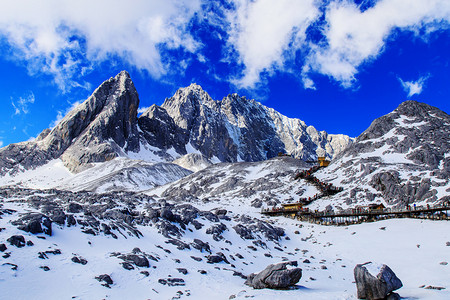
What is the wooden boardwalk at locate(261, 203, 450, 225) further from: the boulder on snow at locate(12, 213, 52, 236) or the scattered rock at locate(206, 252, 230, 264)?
the boulder on snow at locate(12, 213, 52, 236)

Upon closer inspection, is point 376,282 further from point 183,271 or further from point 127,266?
point 127,266

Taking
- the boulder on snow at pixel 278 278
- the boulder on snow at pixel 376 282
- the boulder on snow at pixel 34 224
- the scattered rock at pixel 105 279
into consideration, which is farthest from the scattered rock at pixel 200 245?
the boulder on snow at pixel 376 282

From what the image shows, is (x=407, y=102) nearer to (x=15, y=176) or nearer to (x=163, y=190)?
(x=163, y=190)

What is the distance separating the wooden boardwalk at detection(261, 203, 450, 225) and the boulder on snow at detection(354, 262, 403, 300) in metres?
31.8

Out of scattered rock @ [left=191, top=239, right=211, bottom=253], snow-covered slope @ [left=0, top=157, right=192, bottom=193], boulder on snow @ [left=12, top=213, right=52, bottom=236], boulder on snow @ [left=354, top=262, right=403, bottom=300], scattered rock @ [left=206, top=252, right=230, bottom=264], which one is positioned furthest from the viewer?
snow-covered slope @ [left=0, top=157, right=192, bottom=193]

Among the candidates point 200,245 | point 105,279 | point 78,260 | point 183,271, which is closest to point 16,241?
point 78,260

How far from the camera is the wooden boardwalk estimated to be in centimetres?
4353

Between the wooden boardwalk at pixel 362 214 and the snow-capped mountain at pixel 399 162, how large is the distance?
8.31 metres

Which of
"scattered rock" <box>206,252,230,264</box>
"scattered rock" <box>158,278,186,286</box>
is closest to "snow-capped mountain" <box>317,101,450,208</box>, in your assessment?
"scattered rock" <box>206,252,230,264</box>

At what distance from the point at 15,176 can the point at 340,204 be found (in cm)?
17291

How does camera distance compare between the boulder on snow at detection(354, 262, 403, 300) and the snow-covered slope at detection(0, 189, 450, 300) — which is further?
the snow-covered slope at detection(0, 189, 450, 300)

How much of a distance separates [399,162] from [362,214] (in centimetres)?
3389

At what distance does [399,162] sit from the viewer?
246 ft

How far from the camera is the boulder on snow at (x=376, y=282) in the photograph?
552 inches
